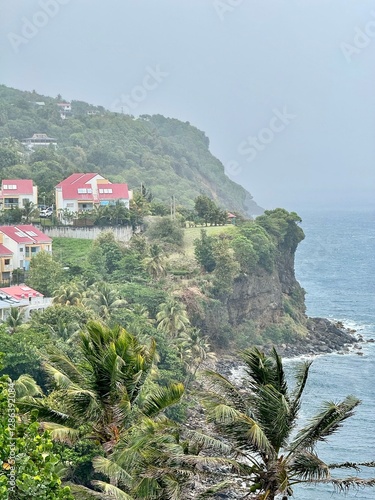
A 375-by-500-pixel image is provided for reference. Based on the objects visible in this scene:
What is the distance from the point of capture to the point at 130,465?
562 inches

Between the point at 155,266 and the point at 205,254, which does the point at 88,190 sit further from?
the point at 155,266

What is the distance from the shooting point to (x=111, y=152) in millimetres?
134375

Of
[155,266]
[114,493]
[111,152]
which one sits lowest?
[155,266]

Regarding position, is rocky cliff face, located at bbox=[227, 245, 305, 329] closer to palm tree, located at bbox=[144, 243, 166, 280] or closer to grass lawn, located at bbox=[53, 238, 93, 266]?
palm tree, located at bbox=[144, 243, 166, 280]

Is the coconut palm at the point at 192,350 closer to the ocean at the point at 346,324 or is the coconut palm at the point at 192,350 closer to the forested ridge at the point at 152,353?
the forested ridge at the point at 152,353

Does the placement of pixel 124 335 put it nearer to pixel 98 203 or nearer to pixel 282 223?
pixel 98 203

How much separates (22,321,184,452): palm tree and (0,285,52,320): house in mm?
33022

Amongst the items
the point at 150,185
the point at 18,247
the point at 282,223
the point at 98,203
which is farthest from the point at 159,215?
the point at 150,185

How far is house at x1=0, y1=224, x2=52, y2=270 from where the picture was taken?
59.4m

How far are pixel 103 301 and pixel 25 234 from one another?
13953 millimetres

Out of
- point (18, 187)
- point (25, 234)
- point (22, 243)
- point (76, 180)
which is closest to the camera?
point (22, 243)

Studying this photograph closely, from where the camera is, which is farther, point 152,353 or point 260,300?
point 260,300

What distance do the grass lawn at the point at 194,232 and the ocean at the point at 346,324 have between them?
11.7 metres

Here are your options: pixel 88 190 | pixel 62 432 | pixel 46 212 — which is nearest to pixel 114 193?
pixel 88 190
